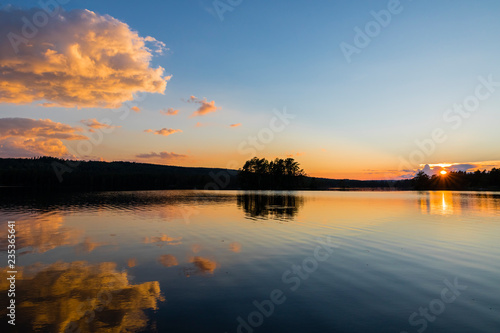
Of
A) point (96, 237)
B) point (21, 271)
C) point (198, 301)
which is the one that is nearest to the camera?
point (198, 301)

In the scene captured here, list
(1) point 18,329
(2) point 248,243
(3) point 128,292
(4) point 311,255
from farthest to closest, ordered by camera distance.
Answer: (2) point 248,243 → (4) point 311,255 → (3) point 128,292 → (1) point 18,329

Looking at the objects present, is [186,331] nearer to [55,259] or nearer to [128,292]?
[128,292]

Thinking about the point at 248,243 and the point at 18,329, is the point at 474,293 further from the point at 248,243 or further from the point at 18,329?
the point at 18,329

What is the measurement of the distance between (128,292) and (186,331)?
507 centimetres

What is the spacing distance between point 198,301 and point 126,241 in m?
16.6

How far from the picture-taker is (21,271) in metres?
17.4


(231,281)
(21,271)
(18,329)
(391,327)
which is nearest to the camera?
(18,329)

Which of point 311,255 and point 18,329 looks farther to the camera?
point 311,255

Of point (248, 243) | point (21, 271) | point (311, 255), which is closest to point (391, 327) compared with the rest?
point (311, 255)

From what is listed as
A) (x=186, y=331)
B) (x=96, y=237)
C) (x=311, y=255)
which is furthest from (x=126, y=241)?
(x=186, y=331)

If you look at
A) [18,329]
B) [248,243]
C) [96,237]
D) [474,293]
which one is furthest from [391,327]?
[96,237]

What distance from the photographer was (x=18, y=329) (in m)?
10.3

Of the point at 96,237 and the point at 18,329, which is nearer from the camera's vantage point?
the point at 18,329

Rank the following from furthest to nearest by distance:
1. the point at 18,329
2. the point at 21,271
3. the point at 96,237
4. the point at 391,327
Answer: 1. the point at 96,237
2. the point at 21,271
3. the point at 391,327
4. the point at 18,329
